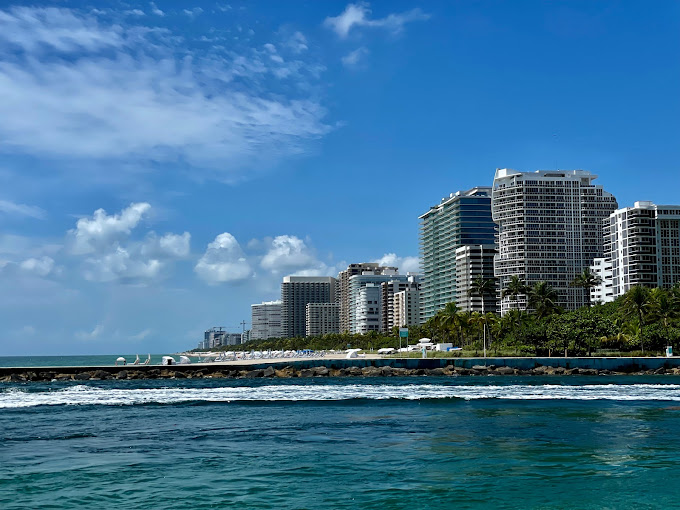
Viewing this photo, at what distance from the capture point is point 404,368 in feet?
316

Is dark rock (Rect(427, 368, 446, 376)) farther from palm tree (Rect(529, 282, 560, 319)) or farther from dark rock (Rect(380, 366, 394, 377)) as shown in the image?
palm tree (Rect(529, 282, 560, 319))

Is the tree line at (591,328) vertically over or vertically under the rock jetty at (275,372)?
over

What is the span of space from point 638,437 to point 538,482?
493 inches

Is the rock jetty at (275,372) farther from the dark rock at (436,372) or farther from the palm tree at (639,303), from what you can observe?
the palm tree at (639,303)

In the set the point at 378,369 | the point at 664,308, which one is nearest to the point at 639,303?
the point at 664,308

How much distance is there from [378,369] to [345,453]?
220 ft

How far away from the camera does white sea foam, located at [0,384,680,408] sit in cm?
5531

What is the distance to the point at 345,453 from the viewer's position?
95.1ft

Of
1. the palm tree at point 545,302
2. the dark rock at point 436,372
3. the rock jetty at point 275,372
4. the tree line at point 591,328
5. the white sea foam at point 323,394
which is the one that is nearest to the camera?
the white sea foam at point 323,394

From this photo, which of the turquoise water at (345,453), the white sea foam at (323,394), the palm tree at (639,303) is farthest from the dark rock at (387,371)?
the palm tree at (639,303)

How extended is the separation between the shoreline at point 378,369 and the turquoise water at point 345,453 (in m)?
35.9

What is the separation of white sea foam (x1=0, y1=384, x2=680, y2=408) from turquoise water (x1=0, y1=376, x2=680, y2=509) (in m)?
1.35

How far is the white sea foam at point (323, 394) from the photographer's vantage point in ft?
181

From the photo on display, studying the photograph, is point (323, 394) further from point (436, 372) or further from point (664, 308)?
point (664, 308)
